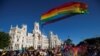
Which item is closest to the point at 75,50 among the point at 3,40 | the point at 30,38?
the point at 3,40

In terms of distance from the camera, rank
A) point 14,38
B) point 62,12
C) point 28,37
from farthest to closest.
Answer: point 28,37
point 14,38
point 62,12

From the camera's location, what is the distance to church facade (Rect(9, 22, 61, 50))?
3944cm

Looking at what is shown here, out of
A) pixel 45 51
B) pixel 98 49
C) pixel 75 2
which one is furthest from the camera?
pixel 45 51

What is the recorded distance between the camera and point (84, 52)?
8.84 metres

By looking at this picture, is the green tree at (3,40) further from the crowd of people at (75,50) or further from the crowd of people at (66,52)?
the crowd of people at (75,50)

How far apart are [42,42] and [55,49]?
116ft

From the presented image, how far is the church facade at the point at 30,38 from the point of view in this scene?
39.4 meters

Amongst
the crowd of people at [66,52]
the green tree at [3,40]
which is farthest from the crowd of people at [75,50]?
the green tree at [3,40]

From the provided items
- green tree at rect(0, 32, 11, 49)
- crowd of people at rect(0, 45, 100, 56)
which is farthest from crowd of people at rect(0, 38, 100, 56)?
green tree at rect(0, 32, 11, 49)

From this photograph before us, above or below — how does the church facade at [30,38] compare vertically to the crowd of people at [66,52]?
above

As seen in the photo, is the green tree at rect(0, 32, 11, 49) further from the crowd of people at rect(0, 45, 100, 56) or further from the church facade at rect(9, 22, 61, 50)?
the crowd of people at rect(0, 45, 100, 56)

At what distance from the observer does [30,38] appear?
44031 mm

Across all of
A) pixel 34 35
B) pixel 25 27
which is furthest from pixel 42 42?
pixel 25 27

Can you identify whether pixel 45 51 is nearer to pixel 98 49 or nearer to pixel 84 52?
pixel 84 52
